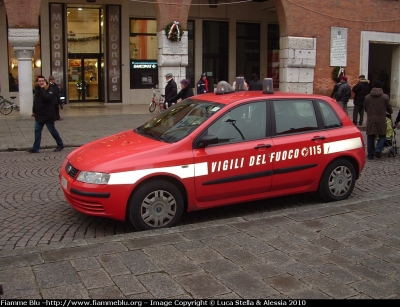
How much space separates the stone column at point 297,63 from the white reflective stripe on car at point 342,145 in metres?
15.3

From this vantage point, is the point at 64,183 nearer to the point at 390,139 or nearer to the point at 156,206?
the point at 156,206

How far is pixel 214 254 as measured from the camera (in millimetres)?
4965

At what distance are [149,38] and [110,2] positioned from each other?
2.56 meters

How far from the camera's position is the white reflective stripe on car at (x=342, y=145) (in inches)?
285

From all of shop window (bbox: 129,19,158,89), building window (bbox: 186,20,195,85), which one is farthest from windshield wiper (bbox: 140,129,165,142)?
building window (bbox: 186,20,195,85)

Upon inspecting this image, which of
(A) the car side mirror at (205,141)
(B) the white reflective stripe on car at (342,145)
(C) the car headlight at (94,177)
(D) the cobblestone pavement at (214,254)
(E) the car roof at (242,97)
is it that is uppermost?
(E) the car roof at (242,97)

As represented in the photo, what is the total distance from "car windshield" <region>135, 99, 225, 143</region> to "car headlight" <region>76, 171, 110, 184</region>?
3.21 ft

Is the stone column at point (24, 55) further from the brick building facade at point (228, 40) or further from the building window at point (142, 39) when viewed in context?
the building window at point (142, 39)

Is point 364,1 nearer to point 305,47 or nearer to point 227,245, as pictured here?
point 305,47

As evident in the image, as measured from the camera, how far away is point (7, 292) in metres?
4.10

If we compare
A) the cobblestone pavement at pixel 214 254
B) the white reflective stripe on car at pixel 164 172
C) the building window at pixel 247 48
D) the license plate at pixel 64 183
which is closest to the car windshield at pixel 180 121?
the white reflective stripe on car at pixel 164 172

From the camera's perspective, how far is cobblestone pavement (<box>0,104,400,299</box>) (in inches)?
165

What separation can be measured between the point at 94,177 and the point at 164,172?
801mm

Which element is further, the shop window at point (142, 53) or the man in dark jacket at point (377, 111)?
the shop window at point (142, 53)
